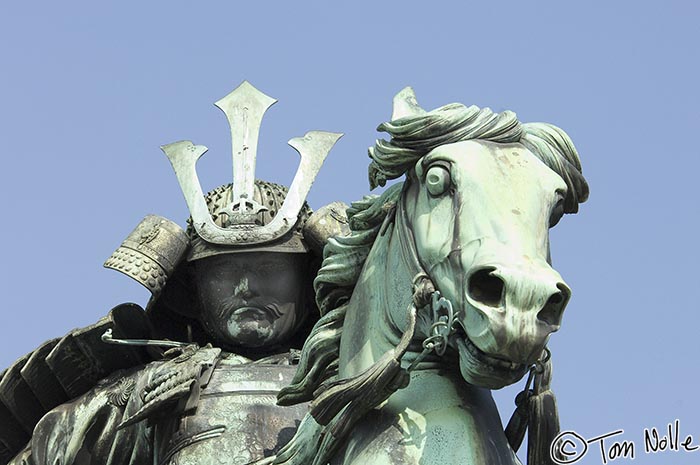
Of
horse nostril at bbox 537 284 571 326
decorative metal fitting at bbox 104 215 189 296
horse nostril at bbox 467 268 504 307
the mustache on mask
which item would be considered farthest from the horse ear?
decorative metal fitting at bbox 104 215 189 296

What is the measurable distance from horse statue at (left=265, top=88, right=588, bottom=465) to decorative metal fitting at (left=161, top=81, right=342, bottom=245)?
5.65 ft

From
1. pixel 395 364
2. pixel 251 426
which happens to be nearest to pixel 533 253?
pixel 395 364

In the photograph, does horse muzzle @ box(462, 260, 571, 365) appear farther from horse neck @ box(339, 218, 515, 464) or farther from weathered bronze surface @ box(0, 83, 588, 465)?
horse neck @ box(339, 218, 515, 464)

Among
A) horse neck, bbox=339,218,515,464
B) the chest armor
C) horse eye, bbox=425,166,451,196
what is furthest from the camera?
the chest armor

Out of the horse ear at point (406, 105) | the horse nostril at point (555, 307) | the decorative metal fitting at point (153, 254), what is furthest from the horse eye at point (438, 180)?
the decorative metal fitting at point (153, 254)

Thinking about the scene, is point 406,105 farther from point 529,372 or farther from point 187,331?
point 187,331

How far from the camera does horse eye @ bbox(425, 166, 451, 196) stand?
909cm

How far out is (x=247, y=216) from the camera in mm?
11508

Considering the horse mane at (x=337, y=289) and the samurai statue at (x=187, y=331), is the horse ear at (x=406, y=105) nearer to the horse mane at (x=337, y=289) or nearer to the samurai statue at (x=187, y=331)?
the horse mane at (x=337, y=289)

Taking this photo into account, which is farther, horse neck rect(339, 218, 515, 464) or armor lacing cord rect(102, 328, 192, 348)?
armor lacing cord rect(102, 328, 192, 348)

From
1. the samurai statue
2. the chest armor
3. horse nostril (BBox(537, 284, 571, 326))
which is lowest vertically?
the chest armor

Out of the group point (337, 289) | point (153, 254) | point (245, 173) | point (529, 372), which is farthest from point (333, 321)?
point (245, 173)

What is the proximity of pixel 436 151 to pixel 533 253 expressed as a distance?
0.69 m

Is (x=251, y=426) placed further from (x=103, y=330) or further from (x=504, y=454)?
(x=504, y=454)
